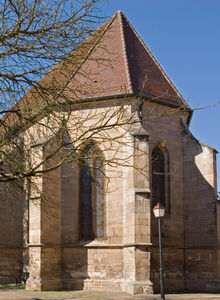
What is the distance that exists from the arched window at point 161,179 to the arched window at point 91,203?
2.20m

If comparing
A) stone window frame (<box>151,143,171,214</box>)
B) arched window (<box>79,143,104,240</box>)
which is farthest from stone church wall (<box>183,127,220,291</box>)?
arched window (<box>79,143,104,240</box>)

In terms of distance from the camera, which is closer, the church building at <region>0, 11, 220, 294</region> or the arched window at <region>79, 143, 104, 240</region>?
the church building at <region>0, 11, 220, 294</region>

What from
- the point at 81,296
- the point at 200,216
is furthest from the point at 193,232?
the point at 81,296

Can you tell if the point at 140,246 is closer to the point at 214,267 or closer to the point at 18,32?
the point at 214,267

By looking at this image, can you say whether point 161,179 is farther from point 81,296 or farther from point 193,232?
point 81,296

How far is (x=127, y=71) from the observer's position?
18.8m

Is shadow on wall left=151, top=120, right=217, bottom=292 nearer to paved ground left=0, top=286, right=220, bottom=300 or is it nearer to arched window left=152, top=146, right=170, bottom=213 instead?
arched window left=152, top=146, right=170, bottom=213

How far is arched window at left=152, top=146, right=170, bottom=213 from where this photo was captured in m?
18.6

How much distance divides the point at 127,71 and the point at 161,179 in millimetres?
4636

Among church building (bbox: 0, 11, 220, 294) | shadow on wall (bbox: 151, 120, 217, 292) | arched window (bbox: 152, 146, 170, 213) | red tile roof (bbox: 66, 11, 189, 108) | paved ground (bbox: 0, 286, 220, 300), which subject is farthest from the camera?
arched window (bbox: 152, 146, 170, 213)

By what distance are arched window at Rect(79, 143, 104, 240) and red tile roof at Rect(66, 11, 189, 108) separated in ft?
8.47

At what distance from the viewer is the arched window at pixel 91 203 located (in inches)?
702

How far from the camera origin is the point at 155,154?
18.8m

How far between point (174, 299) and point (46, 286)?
4.86 meters
